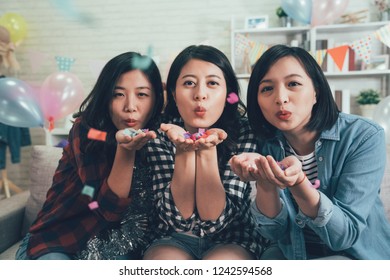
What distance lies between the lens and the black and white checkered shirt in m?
0.65

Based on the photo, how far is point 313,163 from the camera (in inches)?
24.9

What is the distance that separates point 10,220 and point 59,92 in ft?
1.39

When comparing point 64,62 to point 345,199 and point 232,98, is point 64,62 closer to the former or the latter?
point 232,98

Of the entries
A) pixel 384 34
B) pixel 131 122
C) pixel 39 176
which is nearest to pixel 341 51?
pixel 384 34

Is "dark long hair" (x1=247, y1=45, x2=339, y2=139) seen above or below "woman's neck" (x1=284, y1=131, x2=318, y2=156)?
above

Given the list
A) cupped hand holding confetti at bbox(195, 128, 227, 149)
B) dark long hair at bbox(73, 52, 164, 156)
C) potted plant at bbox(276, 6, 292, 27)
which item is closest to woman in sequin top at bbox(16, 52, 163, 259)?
dark long hair at bbox(73, 52, 164, 156)

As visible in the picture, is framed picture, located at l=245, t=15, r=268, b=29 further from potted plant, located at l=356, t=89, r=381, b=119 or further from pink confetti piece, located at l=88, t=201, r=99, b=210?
pink confetti piece, located at l=88, t=201, r=99, b=210

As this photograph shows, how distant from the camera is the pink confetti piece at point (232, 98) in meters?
0.65

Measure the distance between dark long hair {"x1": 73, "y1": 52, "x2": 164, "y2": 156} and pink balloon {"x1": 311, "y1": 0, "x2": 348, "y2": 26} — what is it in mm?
525

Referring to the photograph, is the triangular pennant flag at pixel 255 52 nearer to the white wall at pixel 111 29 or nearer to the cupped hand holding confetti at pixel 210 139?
the white wall at pixel 111 29

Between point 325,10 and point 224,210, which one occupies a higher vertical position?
point 325,10

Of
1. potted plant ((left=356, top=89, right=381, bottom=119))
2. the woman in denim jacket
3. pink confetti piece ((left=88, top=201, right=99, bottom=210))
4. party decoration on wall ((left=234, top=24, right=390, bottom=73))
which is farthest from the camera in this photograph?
potted plant ((left=356, top=89, right=381, bottom=119))
